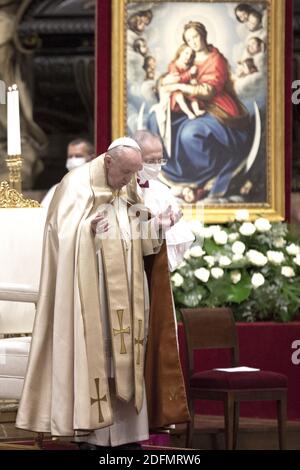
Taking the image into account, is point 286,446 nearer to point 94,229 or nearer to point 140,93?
point 94,229

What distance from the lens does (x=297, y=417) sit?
28.9 feet

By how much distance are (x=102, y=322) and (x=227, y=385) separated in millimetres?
1162

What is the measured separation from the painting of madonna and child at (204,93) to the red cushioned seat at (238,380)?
2929 millimetres

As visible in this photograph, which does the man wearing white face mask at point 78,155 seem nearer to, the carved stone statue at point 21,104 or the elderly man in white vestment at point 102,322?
the carved stone statue at point 21,104

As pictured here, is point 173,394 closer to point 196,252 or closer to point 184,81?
point 196,252

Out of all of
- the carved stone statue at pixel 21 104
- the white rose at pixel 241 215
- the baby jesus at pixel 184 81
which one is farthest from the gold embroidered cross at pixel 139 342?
the carved stone statue at pixel 21 104

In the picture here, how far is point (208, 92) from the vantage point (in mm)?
Result: 10641

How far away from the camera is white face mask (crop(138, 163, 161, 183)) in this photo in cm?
773

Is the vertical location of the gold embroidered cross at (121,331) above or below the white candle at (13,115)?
below

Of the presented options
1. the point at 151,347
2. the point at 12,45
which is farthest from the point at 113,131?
the point at 151,347

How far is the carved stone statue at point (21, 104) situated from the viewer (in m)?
12.2

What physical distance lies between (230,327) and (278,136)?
2.68m

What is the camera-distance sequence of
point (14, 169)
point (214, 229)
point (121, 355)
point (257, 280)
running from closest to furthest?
point (121, 355) → point (14, 169) → point (257, 280) → point (214, 229)

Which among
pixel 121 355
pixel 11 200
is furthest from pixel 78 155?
pixel 121 355
